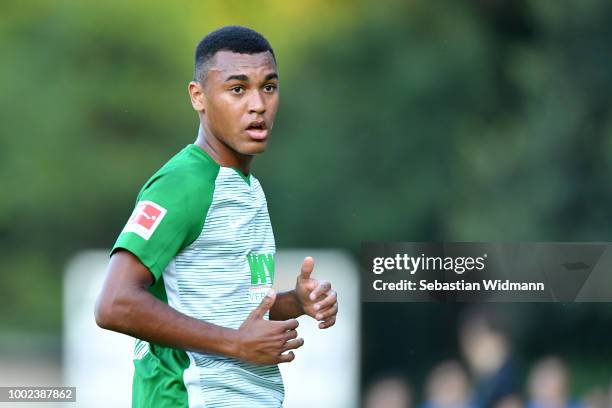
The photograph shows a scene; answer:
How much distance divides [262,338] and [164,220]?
0.32 metres

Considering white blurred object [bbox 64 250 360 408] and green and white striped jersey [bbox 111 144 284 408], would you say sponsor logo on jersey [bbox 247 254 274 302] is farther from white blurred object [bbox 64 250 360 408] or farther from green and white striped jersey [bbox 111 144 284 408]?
white blurred object [bbox 64 250 360 408]

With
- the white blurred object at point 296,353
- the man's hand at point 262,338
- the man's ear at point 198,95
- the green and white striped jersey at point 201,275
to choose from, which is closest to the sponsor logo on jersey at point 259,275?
the green and white striped jersey at point 201,275

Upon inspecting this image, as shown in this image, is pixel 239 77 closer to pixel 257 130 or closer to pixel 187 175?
pixel 257 130

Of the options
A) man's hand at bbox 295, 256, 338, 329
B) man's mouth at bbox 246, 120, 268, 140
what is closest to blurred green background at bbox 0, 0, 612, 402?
man's hand at bbox 295, 256, 338, 329

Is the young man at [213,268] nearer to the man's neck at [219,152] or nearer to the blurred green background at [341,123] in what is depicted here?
the man's neck at [219,152]

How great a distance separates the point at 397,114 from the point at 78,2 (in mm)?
1198

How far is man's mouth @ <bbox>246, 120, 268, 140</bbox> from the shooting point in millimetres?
2623

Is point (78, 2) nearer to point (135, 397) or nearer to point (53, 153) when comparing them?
point (53, 153)

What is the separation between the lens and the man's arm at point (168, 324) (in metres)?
2.34

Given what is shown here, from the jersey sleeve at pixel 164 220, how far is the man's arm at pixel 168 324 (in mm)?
27

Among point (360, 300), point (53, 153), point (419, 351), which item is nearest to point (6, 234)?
point (53, 153)

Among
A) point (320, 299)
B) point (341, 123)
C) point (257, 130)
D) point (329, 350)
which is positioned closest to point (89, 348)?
point (329, 350)

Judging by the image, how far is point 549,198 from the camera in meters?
4.12

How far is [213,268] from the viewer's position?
2520 mm
